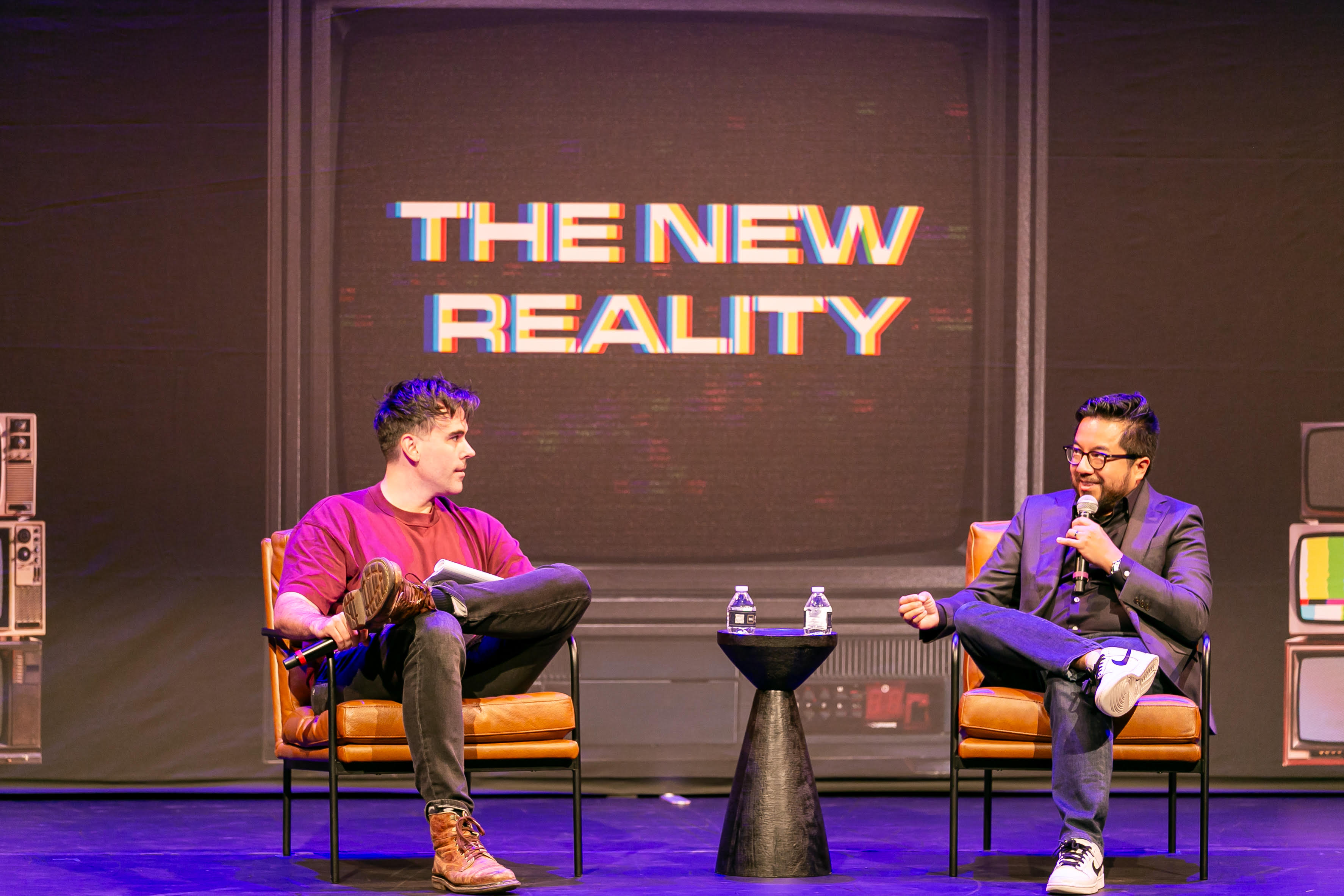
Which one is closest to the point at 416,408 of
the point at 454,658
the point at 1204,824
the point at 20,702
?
the point at 454,658

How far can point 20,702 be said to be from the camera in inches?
171

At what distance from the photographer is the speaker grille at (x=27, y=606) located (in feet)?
14.3

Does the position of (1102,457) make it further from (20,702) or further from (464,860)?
(20,702)

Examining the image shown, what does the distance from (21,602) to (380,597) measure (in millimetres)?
2018

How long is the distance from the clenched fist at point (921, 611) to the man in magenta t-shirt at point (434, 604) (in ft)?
2.47

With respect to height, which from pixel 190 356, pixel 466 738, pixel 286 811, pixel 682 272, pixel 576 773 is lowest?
pixel 286 811

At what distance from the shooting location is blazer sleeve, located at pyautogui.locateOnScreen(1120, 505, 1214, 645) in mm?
3176

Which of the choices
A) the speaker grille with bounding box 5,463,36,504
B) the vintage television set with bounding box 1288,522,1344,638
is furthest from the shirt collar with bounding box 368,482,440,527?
the vintage television set with bounding box 1288,522,1344,638

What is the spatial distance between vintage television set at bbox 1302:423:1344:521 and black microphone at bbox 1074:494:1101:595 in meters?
1.56

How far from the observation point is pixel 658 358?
14.7 feet

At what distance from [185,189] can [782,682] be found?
2.50 metres

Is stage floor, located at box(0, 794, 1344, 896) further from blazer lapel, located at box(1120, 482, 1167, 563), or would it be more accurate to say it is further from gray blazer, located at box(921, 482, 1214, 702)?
blazer lapel, located at box(1120, 482, 1167, 563)

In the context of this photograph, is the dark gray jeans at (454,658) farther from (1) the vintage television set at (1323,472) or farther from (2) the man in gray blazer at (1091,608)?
(1) the vintage television set at (1323,472)

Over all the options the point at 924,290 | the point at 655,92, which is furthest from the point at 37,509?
the point at 924,290
